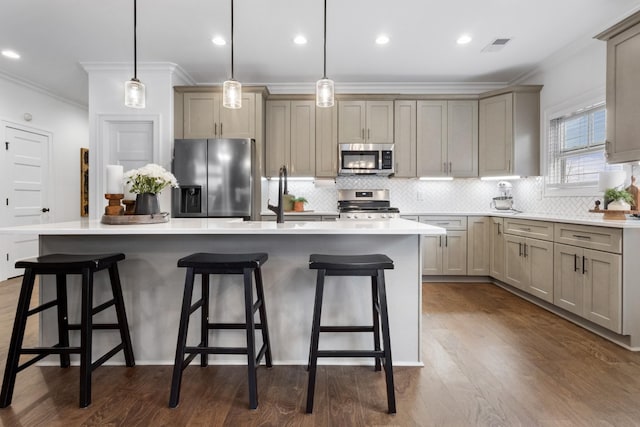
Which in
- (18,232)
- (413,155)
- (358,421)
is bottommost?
(358,421)

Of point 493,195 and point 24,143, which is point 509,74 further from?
point 24,143

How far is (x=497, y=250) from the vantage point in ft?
14.0

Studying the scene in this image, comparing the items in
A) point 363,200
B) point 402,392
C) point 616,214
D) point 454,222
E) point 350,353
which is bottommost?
point 402,392

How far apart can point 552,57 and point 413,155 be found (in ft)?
6.08

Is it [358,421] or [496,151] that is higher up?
[496,151]

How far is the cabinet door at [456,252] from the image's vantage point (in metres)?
4.48

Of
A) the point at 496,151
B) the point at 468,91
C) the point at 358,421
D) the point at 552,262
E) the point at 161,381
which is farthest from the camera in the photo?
the point at 468,91

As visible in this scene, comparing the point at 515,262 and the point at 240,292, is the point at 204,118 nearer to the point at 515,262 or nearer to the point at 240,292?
the point at 240,292

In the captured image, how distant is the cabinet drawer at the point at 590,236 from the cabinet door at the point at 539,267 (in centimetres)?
20

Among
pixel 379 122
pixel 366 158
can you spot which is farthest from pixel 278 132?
pixel 379 122

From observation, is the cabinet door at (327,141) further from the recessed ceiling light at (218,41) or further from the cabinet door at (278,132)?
the recessed ceiling light at (218,41)

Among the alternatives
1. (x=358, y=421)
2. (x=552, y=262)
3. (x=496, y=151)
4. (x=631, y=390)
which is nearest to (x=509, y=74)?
(x=496, y=151)

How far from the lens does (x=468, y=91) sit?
16.2 feet

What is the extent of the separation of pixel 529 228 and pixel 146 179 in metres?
3.55
